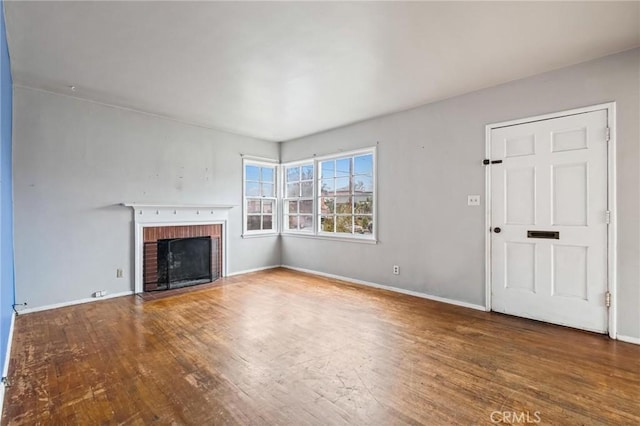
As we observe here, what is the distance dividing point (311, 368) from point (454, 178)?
293cm

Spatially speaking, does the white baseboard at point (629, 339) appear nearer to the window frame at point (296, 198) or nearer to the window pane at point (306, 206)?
the window frame at point (296, 198)

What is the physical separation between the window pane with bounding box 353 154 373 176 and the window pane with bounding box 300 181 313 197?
1.13 metres

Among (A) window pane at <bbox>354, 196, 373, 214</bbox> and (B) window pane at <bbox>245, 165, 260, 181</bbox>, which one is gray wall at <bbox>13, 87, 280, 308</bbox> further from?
(A) window pane at <bbox>354, 196, 373, 214</bbox>

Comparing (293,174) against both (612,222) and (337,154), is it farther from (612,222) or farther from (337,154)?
(612,222)

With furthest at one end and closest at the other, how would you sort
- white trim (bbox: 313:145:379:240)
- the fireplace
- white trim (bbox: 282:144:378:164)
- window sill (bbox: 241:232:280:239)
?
1. window sill (bbox: 241:232:280:239)
2. white trim (bbox: 282:144:378:164)
3. white trim (bbox: 313:145:379:240)
4. the fireplace

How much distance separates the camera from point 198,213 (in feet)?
16.8

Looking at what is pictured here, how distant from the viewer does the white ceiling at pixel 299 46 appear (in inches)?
87.6

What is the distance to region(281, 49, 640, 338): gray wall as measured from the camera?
9.07 ft

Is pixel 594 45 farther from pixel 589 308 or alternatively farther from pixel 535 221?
pixel 589 308

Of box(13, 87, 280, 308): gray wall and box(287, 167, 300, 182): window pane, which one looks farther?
box(287, 167, 300, 182): window pane

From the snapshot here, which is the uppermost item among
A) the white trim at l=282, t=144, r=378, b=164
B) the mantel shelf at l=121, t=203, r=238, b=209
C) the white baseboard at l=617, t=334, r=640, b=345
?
the white trim at l=282, t=144, r=378, b=164

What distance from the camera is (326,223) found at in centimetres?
566

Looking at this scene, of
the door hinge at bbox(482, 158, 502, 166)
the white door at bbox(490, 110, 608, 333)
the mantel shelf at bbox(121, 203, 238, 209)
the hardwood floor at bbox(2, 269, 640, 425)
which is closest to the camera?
the hardwood floor at bbox(2, 269, 640, 425)

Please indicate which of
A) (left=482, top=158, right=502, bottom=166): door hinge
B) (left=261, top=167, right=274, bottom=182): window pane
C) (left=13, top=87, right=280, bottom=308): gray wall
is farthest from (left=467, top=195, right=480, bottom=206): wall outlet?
(left=13, top=87, right=280, bottom=308): gray wall
